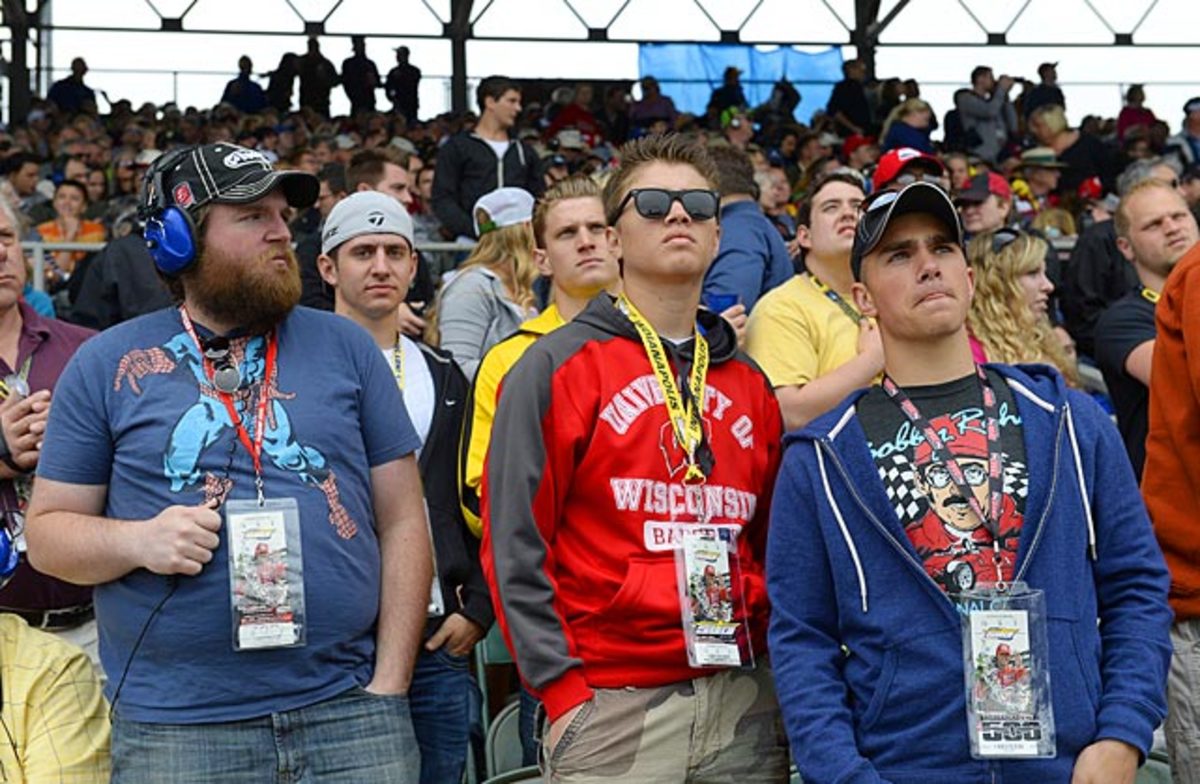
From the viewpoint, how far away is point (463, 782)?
5.04 metres

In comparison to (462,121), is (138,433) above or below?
below

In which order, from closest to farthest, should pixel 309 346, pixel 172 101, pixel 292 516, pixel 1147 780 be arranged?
pixel 292 516 < pixel 309 346 < pixel 1147 780 < pixel 172 101

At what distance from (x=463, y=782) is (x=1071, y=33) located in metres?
23.1

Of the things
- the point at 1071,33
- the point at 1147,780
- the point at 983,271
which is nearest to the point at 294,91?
the point at 1071,33

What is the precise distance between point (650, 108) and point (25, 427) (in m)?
18.8

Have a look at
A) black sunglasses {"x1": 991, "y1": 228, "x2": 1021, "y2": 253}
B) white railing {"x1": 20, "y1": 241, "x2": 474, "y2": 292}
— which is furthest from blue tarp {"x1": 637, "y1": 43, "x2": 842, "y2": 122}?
black sunglasses {"x1": 991, "y1": 228, "x2": 1021, "y2": 253}

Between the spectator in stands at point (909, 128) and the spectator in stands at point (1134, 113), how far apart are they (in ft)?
15.2

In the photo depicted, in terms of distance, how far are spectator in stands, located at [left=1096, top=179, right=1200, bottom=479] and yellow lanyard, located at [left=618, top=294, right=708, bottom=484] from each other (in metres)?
1.76

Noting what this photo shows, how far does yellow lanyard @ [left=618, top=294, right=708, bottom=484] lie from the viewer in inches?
145

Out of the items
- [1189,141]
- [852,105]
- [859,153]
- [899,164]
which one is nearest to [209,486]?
[899,164]

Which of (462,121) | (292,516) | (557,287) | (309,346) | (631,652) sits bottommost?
(631,652)

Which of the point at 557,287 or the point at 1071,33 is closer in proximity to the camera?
the point at 557,287

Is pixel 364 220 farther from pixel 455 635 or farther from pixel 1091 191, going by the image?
pixel 1091 191

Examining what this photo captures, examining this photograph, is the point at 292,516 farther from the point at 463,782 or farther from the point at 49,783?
the point at 463,782
